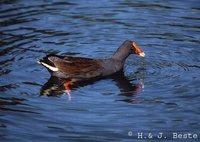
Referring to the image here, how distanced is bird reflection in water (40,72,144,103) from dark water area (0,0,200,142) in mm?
22

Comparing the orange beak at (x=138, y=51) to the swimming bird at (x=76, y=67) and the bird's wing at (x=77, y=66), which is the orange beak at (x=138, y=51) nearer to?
the swimming bird at (x=76, y=67)

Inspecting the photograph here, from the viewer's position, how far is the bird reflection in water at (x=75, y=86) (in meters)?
11.6

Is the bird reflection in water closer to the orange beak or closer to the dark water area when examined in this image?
the dark water area

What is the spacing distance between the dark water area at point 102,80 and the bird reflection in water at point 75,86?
0.02 meters

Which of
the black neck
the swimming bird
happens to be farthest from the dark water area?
the black neck

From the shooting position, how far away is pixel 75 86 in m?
12.2

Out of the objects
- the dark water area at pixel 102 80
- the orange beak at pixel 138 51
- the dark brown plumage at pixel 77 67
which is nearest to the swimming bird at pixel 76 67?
the dark brown plumage at pixel 77 67

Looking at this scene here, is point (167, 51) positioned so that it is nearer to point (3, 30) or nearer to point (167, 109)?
point (167, 109)

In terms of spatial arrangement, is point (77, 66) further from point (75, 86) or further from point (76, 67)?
Result: point (75, 86)

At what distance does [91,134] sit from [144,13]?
27.2 ft

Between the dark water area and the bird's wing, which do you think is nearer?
the dark water area

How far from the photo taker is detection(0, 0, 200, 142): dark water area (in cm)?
991

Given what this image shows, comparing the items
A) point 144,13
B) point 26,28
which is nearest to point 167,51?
point 144,13

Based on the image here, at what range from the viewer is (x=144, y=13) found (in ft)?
56.4
